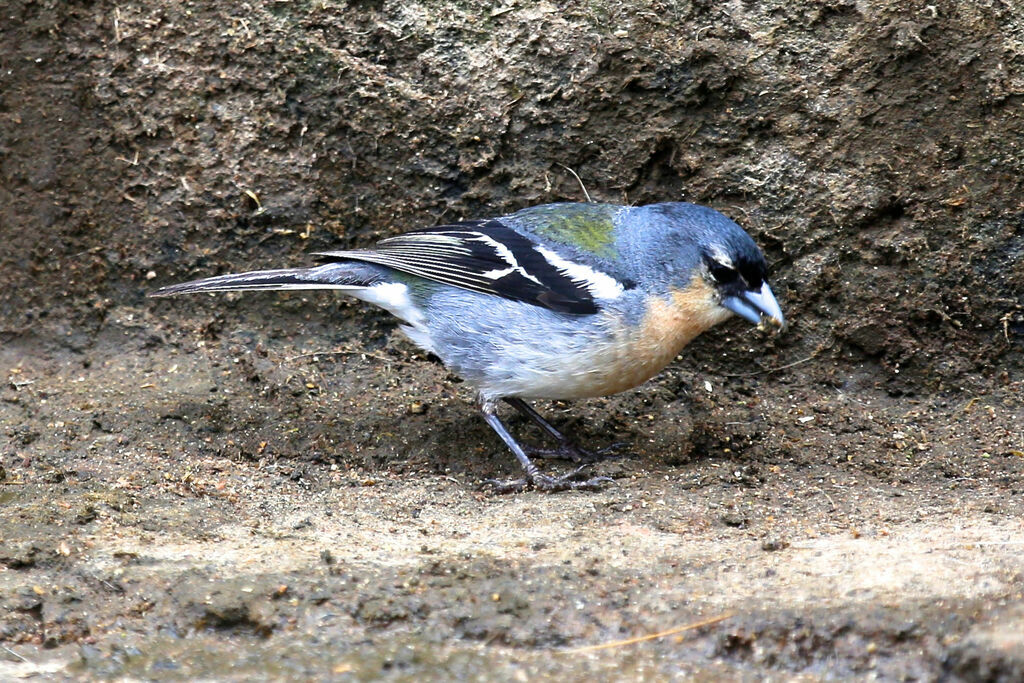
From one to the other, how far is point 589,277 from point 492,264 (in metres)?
0.44

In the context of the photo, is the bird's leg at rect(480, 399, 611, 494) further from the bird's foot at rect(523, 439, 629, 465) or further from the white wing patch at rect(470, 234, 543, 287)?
the white wing patch at rect(470, 234, 543, 287)

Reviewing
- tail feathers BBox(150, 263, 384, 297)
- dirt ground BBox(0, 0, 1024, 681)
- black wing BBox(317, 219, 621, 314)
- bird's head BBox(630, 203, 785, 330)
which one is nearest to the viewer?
A: dirt ground BBox(0, 0, 1024, 681)

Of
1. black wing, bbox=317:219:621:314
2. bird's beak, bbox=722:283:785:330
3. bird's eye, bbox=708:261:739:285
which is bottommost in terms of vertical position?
black wing, bbox=317:219:621:314

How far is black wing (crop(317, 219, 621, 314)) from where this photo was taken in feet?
16.3

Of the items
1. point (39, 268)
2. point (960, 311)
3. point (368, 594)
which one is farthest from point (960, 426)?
point (39, 268)

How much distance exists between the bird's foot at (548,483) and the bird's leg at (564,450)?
0.24 metres

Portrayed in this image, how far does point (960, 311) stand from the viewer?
5504mm

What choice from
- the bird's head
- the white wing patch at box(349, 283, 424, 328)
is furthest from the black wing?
the bird's head

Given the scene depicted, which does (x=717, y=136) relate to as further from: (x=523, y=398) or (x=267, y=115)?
(x=267, y=115)

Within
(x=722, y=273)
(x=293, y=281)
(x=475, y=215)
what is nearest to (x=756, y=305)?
(x=722, y=273)

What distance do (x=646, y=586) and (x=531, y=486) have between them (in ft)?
4.70

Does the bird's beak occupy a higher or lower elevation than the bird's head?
lower

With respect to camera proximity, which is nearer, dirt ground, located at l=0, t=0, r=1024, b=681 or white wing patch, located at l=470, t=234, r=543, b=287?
dirt ground, located at l=0, t=0, r=1024, b=681

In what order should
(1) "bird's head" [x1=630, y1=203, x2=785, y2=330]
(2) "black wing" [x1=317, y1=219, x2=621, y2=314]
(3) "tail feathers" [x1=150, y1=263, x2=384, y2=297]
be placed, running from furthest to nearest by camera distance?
(3) "tail feathers" [x1=150, y1=263, x2=384, y2=297], (2) "black wing" [x1=317, y1=219, x2=621, y2=314], (1) "bird's head" [x1=630, y1=203, x2=785, y2=330]
